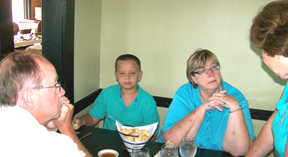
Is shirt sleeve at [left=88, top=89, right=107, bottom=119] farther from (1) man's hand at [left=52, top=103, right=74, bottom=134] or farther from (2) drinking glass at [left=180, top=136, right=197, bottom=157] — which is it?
(2) drinking glass at [left=180, top=136, right=197, bottom=157]

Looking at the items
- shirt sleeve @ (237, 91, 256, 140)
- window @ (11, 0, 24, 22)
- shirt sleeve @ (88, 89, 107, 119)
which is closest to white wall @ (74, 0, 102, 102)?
shirt sleeve @ (88, 89, 107, 119)

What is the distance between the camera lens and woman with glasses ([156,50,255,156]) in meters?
1.58

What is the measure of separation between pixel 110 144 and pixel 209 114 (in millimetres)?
802

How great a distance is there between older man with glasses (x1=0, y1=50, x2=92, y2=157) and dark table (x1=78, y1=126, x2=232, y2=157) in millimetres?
457

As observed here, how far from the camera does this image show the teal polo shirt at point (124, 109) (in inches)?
87.0

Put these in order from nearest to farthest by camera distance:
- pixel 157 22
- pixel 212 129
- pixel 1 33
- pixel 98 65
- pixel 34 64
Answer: pixel 34 64
pixel 1 33
pixel 212 129
pixel 157 22
pixel 98 65

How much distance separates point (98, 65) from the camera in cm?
285

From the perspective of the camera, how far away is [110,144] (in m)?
1.54

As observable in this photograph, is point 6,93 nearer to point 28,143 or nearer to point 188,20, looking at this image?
point 28,143

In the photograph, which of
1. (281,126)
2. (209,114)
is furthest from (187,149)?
(209,114)

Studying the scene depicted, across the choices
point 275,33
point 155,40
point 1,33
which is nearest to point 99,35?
point 155,40

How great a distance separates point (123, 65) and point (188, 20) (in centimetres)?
92

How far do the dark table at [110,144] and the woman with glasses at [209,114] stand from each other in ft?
0.56

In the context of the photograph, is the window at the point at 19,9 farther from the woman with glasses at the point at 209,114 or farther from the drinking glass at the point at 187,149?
the drinking glass at the point at 187,149
